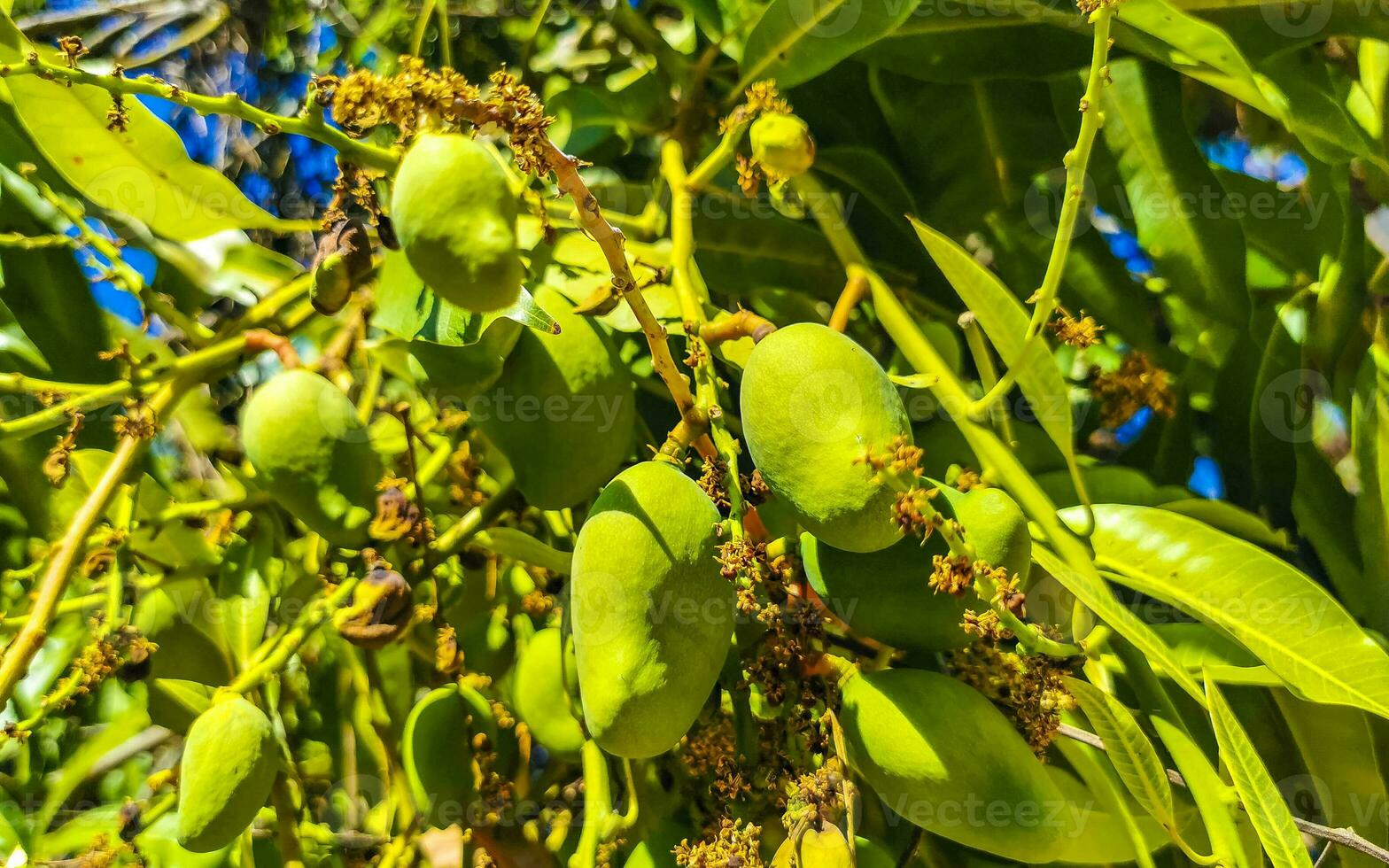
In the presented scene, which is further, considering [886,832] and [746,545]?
[886,832]

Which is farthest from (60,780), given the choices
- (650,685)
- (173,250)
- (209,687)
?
(650,685)

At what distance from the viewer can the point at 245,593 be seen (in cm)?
111

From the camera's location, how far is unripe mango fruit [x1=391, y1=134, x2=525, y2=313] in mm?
595

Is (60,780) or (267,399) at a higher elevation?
(267,399)

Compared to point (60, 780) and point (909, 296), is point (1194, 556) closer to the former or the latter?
point (909, 296)

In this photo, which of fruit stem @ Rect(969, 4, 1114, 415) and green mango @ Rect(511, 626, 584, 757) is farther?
green mango @ Rect(511, 626, 584, 757)

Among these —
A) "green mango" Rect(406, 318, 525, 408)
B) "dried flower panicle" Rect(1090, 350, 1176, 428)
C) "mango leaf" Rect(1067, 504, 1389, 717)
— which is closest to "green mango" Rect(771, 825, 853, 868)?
"mango leaf" Rect(1067, 504, 1389, 717)

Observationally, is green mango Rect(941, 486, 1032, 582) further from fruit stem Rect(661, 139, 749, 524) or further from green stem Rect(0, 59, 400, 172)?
green stem Rect(0, 59, 400, 172)

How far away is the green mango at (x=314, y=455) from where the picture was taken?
0.86m

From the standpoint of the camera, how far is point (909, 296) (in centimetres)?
111

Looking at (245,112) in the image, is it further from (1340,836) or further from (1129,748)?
(1340,836)

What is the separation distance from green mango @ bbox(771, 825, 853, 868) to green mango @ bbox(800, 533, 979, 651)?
0.16m

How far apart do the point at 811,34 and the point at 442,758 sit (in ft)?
2.41

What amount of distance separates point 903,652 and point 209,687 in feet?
2.44
